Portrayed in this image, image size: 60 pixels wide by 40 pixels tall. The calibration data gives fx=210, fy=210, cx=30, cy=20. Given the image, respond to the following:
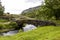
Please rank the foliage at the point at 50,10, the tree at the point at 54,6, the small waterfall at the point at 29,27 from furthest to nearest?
1. the small waterfall at the point at 29,27
2. the foliage at the point at 50,10
3. the tree at the point at 54,6

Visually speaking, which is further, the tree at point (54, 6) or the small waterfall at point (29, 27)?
the small waterfall at point (29, 27)

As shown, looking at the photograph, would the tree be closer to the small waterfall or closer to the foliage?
the foliage

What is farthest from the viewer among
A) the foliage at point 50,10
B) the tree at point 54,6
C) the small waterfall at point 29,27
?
the small waterfall at point 29,27

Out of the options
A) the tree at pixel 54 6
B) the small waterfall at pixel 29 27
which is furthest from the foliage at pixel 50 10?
the small waterfall at pixel 29 27

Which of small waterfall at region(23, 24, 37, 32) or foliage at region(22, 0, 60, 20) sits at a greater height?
foliage at region(22, 0, 60, 20)

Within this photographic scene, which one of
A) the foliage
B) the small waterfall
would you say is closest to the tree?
the foliage

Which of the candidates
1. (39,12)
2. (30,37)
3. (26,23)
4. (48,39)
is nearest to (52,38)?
(48,39)

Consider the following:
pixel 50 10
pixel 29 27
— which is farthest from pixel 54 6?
pixel 29 27

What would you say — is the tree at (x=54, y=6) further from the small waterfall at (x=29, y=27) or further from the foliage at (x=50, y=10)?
the small waterfall at (x=29, y=27)

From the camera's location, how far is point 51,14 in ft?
197

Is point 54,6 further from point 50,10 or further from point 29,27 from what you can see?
point 29,27

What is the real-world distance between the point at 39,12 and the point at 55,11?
4988 mm

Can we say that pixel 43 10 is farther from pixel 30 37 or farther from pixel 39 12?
pixel 30 37

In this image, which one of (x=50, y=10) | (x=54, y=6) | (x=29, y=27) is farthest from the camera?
(x=29, y=27)
